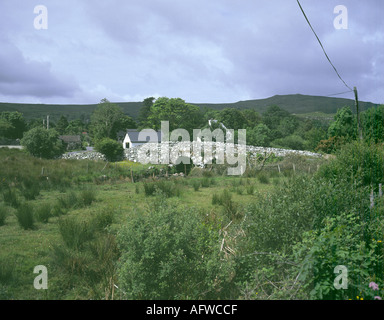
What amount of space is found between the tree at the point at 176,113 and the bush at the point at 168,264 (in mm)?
4099

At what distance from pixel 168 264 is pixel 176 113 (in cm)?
463

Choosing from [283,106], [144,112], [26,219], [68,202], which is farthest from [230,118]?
[283,106]

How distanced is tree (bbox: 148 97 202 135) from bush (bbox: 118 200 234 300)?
410 centimetres

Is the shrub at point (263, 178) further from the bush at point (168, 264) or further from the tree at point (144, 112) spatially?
the bush at point (168, 264)

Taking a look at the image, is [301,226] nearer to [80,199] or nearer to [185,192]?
[185,192]

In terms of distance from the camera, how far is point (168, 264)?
2.70 m

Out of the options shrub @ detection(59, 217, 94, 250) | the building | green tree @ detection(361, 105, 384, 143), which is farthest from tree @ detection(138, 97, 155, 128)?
the building

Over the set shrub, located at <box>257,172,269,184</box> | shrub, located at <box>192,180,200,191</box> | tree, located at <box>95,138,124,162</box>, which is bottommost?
shrub, located at <box>192,180,200,191</box>

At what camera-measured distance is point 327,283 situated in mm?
2373

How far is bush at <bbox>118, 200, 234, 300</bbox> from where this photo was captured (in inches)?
107

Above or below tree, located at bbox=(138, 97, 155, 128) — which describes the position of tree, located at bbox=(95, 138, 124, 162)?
below

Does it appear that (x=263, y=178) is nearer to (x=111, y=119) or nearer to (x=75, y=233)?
(x=75, y=233)

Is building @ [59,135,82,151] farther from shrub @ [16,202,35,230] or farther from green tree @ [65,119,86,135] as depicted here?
shrub @ [16,202,35,230]
